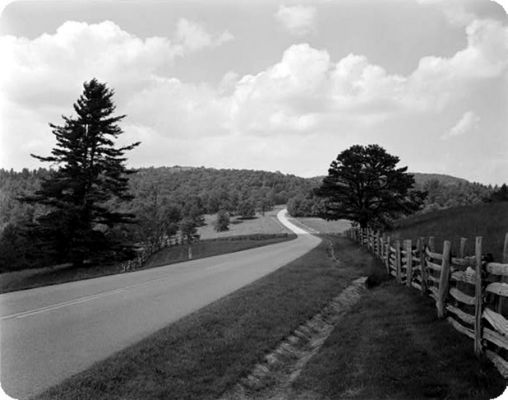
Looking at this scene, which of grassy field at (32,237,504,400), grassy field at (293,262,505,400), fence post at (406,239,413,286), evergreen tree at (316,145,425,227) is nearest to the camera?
grassy field at (293,262,505,400)

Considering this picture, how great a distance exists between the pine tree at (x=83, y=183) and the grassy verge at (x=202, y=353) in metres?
22.1

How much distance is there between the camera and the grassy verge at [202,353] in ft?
20.2

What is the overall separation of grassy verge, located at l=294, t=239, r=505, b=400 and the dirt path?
0.99ft

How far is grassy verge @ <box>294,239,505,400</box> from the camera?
5.90 m

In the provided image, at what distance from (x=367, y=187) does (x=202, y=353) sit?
35.8m

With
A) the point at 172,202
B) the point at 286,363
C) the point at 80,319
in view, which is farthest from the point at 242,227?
the point at 286,363

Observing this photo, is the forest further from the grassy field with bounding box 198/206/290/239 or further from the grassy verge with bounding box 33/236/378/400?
the grassy verge with bounding box 33/236/378/400

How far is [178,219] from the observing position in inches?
3780

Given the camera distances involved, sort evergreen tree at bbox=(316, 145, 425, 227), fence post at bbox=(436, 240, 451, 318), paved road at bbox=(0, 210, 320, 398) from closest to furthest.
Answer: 1. paved road at bbox=(0, 210, 320, 398)
2. fence post at bbox=(436, 240, 451, 318)
3. evergreen tree at bbox=(316, 145, 425, 227)

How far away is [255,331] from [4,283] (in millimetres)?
24599

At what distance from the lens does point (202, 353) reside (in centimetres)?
784

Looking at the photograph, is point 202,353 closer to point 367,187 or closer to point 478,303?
point 478,303

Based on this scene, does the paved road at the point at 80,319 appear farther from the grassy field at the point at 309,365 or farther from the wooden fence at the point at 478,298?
the wooden fence at the point at 478,298

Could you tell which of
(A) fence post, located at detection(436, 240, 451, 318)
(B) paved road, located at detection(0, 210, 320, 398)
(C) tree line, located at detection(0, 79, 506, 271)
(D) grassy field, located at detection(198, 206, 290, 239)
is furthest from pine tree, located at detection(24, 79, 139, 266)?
(D) grassy field, located at detection(198, 206, 290, 239)
